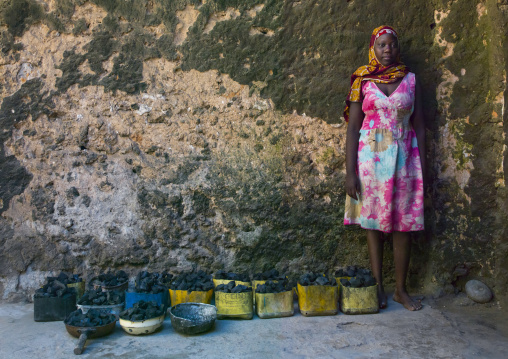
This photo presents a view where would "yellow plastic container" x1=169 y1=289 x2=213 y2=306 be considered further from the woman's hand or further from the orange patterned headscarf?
the orange patterned headscarf

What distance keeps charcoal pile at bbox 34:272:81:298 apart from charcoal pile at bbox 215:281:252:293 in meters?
0.94

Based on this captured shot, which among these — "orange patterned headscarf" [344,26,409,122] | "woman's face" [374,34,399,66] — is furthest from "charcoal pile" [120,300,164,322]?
"woman's face" [374,34,399,66]

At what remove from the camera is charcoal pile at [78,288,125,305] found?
A: 9.11 ft

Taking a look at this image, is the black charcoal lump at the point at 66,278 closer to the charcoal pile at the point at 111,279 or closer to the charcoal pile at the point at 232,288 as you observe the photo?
the charcoal pile at the point at 111,279

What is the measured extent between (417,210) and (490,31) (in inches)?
51.9

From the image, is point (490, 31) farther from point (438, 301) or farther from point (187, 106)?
point (187, 106)

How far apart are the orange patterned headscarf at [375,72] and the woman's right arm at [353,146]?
82mm

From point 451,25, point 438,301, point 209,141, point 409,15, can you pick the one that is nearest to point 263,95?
point 209,141

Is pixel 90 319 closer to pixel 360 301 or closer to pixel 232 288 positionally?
pixel 232 288

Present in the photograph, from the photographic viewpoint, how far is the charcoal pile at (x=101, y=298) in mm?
2775

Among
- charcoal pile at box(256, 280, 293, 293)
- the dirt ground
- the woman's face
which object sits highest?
the woman's face

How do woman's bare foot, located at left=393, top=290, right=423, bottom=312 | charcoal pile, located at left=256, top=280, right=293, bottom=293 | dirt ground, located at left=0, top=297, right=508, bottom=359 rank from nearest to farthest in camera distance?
1. dirt ground, located at left=0, top=297, right=508, bottom=359
2. charcoal pile, located at left=256, top=280, right=293, bottom=293
3. woman's bare foot, located at left=393, top=290, right=423, bottom=312

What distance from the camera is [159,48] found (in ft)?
11.1

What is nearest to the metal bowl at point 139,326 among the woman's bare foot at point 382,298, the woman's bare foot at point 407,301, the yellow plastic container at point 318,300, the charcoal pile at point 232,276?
the charcoal pile at point 232,276
